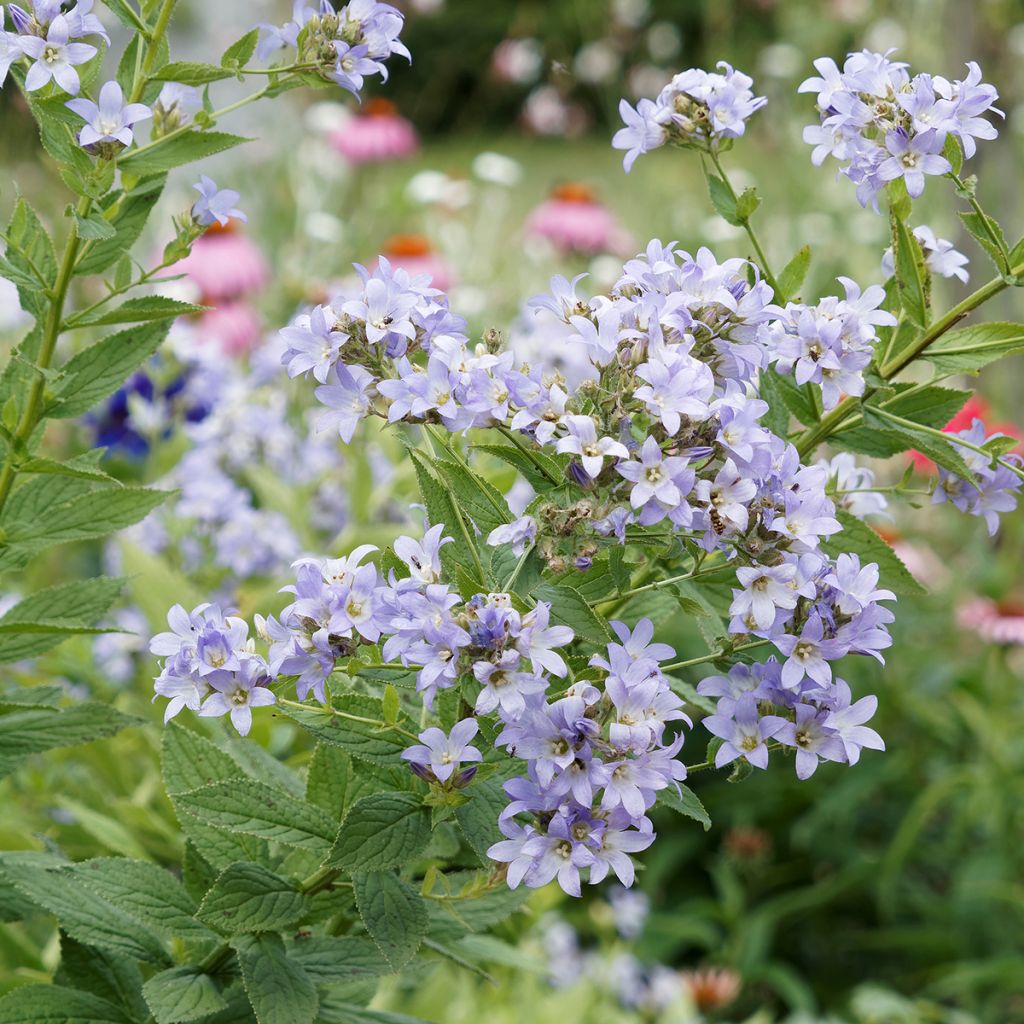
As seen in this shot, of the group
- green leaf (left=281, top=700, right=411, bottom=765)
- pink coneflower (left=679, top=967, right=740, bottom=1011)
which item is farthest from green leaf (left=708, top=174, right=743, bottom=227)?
pink coneflower (left=679, top=967, right=740, bottom=1011)

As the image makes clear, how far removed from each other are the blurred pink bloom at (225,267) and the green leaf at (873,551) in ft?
8.60

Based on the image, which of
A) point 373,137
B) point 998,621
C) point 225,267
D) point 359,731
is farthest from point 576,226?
point 359,731

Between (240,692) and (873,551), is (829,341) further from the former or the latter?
(240,692)

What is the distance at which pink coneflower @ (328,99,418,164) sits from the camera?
4098 millimetres

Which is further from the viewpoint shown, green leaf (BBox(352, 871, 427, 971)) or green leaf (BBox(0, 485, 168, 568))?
green leaf (BBox(0, 485, 168, 568))

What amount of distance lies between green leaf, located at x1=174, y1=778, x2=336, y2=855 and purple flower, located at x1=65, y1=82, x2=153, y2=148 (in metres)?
0.35

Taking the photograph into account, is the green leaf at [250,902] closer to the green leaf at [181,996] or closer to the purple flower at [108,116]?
the green leaf at [181,996]

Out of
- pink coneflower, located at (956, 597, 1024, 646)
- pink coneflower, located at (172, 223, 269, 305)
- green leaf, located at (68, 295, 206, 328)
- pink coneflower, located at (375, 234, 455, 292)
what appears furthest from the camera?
pink coneflower, located at (172, 223, 269, 305)

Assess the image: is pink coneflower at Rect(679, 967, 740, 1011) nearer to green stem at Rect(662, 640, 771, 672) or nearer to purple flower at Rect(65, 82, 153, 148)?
green stem at Rect(662, 640, 771, 672)

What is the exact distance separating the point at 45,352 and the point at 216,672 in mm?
282

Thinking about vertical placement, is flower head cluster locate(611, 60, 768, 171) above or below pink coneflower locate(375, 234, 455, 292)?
above

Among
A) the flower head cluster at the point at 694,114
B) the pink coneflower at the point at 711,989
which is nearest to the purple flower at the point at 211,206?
the flower head cluster at the point at 694,114

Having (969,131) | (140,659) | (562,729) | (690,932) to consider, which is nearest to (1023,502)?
(690,932)

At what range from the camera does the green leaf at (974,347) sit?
747 millimetres
